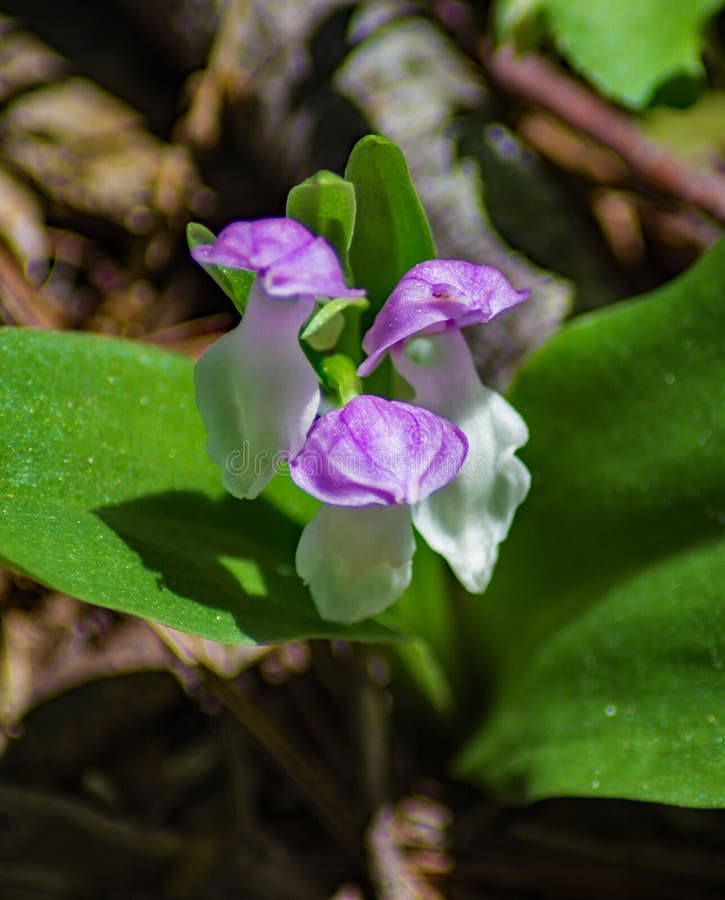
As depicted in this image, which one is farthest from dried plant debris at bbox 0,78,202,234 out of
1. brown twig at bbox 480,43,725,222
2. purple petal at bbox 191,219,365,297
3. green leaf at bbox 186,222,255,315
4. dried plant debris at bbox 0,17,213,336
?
purple petal at bbox 191,219,365,297

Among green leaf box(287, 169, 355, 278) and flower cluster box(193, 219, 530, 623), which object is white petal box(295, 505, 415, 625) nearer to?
flower cluster box(193, 219, 530, 623)

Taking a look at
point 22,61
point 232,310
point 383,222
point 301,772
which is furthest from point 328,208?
point 22,61

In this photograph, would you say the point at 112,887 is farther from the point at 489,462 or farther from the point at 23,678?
the point at 489,462

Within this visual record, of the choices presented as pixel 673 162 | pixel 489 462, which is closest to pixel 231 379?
pixel 489 462

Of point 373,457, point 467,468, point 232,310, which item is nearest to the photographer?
point 373,457

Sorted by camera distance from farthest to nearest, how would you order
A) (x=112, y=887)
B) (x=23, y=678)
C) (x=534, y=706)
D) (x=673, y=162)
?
(x=673, y=162), (x=23, y=678), (x=112, y=887), (x=534, y=706)

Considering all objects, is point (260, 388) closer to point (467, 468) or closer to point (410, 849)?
point (467, 468)

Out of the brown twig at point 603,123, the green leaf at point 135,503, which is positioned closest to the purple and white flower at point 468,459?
the green leaf at point 135,503
